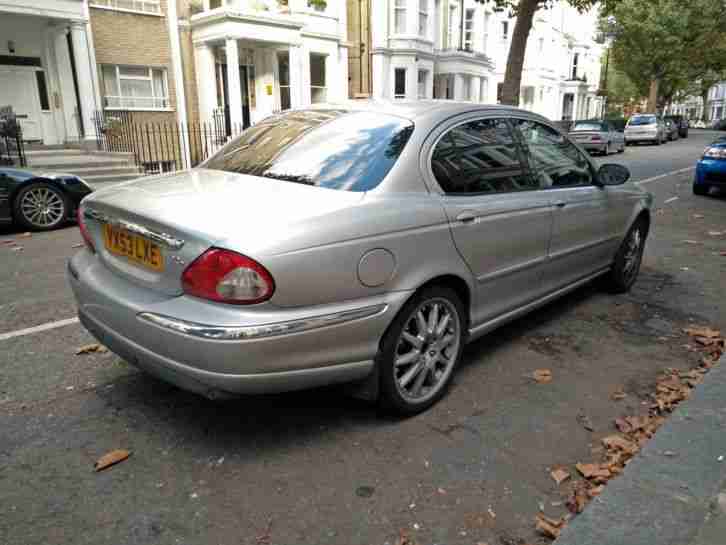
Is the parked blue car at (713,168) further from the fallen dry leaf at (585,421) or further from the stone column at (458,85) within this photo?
the stone column at (458,85)

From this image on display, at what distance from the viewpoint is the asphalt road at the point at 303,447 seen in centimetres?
236

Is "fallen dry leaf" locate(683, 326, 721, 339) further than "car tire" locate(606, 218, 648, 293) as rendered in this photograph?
No

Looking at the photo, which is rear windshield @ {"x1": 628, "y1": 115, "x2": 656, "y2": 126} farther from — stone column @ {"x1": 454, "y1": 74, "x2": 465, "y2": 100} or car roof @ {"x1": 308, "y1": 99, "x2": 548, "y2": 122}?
car roof @ {"x1": 308, "y1": 99, "x2": 548, "y2": 122}

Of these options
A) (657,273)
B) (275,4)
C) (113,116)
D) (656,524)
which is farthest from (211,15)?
(656,524)

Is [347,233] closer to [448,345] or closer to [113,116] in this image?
[448,345]

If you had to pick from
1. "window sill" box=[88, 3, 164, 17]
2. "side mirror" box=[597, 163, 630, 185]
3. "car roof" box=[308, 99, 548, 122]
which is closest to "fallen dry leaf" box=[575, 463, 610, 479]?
"car roof" box=[308, 99, 548, 122]

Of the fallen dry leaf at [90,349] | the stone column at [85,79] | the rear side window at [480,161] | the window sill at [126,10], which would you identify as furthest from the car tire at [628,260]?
the window sill at [126,10]

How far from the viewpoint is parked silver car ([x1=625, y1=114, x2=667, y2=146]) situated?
31.8 meters

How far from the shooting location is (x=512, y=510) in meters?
2.46

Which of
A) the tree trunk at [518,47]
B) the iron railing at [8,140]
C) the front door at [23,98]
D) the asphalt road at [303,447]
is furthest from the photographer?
the tree trunk at [518,47]

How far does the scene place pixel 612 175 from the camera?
4.79 meters

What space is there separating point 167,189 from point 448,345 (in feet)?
5.84

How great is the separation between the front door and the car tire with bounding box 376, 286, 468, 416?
15.7m

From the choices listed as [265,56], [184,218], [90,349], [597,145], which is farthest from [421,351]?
[597,145]
